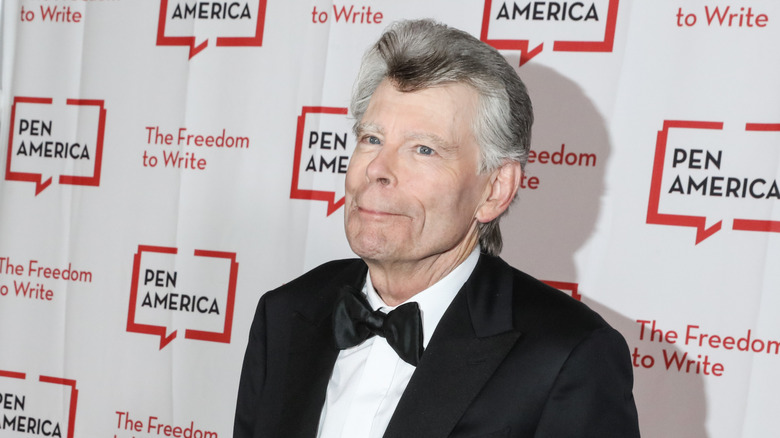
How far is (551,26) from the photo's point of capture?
2551mm

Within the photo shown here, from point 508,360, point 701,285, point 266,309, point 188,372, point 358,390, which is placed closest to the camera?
point 508,360

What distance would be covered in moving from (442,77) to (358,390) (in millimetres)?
603

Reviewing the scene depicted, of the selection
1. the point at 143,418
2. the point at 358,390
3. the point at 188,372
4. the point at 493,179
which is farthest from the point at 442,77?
the point at 143,418

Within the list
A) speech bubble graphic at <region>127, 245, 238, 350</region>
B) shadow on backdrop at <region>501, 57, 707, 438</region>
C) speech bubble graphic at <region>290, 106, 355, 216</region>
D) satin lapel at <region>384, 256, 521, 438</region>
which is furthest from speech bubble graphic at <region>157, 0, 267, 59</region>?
satin lapel at <region>384, 256, 521, 438</region>

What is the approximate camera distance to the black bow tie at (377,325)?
158 cm

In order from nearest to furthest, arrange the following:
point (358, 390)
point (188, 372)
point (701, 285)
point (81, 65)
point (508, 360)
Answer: point (508, 360) < point (358, 390) < point (701, 285) < point (188, 372) < point (81, 65)

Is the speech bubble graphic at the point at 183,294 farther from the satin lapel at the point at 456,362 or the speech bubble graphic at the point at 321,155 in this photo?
the satin lapel at the point at 456,362

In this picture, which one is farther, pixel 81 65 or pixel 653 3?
pixel 81 65

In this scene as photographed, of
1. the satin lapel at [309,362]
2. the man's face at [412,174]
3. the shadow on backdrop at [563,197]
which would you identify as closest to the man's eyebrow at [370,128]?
the man's face at [412,174]

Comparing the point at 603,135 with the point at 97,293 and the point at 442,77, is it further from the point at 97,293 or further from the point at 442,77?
the point at 97,293

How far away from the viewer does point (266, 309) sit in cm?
187

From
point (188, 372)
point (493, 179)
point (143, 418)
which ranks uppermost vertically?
point (493, 179)

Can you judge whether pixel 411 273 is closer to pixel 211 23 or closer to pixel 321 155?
pixel 321 155

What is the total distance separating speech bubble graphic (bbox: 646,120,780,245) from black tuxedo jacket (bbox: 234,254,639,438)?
0.87 m
